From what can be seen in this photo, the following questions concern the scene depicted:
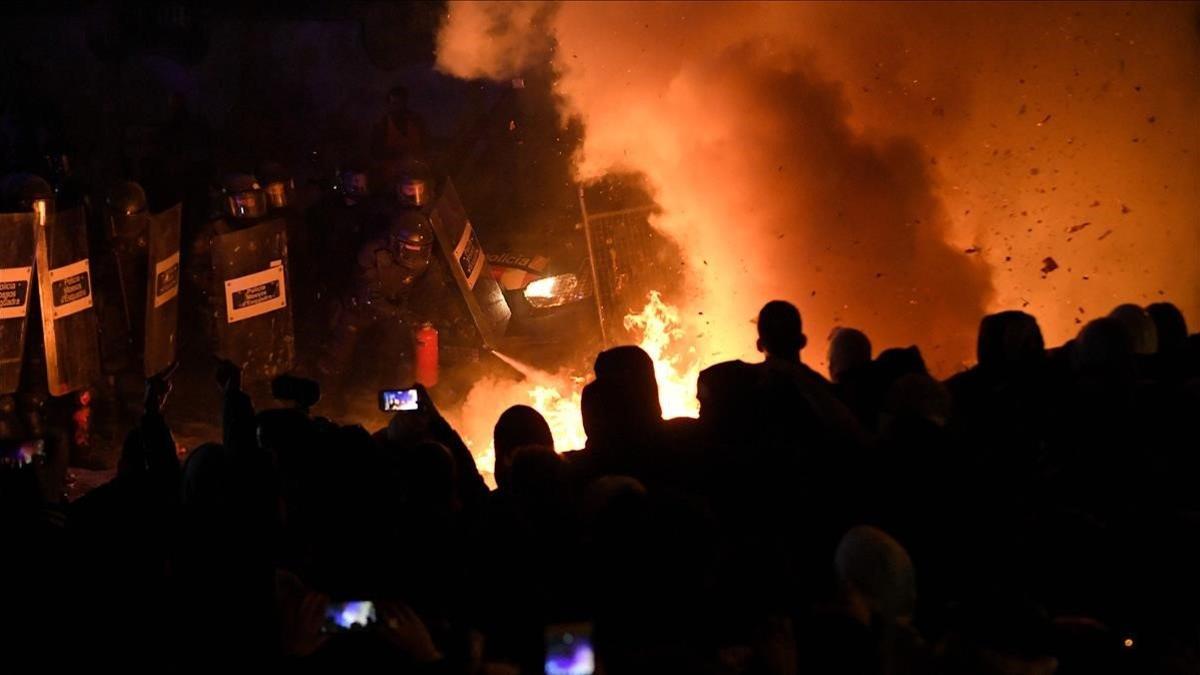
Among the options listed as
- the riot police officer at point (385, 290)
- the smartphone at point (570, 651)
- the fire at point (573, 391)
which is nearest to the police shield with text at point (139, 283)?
the riot police officer at point (385, 290)

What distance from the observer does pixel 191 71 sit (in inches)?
419

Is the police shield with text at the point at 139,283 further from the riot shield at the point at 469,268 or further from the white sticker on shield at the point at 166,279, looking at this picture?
the riot shield at the point at 469,268

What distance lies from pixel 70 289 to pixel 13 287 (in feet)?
1.42

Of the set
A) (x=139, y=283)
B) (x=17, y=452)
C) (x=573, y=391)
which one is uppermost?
(x=139, y=283)

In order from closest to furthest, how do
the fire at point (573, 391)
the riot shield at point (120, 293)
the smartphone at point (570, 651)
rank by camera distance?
the smartphone at point (570, 651) < the riot shield at point (120, 293) < the fire at point (573, 391)

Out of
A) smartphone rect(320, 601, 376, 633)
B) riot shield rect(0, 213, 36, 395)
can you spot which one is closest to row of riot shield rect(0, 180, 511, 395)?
riot shield rect(0, 213, 36, 395)

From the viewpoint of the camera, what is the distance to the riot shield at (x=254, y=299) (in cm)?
836

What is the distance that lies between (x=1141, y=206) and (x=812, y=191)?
222 cm

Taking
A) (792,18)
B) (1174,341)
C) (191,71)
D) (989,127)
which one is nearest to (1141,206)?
(989,127)

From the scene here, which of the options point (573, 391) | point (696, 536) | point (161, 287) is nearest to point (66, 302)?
point (161, 287)

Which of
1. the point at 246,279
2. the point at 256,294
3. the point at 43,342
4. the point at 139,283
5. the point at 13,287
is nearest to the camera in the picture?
the point at 13,287

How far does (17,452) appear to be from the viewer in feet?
12.4

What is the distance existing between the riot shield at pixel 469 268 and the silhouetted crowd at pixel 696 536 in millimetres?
5205

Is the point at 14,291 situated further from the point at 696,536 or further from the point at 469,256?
the point at 696,536
